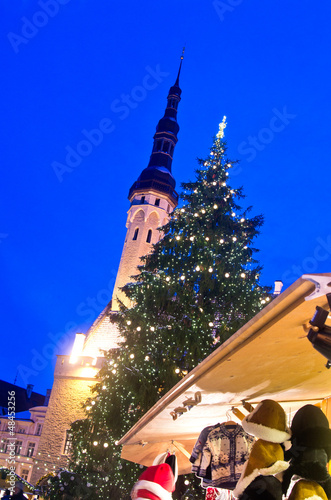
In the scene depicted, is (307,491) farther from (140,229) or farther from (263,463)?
(140,229)

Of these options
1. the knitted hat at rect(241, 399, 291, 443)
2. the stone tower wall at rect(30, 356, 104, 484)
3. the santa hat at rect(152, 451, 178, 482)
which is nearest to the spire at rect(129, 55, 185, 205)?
the stone tower wall at rect(30, 356, 104, 484)

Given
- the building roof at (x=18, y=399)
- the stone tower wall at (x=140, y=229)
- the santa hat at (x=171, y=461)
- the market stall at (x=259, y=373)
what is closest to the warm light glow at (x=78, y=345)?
the stone tower wall at (x=140, y=229)

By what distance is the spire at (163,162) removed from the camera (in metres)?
31.7

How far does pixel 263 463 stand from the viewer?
2.39 m

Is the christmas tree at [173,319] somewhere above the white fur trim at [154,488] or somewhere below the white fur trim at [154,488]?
above

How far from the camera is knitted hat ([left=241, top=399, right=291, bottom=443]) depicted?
242cm

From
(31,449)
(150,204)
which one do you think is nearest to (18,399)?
(31,449)

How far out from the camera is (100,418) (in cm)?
1150

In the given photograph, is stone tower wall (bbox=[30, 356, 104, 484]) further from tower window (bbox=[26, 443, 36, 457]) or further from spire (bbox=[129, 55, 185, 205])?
tower window (bbox=[26, 443, 36, 457])

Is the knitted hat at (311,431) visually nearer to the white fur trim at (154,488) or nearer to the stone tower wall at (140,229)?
the white fur trim at (154,488)

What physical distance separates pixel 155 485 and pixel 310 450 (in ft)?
5.82

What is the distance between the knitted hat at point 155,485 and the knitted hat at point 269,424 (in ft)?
5.07

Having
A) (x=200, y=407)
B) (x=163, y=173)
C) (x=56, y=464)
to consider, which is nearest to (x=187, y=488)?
(x=200, y=407)

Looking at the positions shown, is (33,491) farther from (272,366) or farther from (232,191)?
(272,366)
